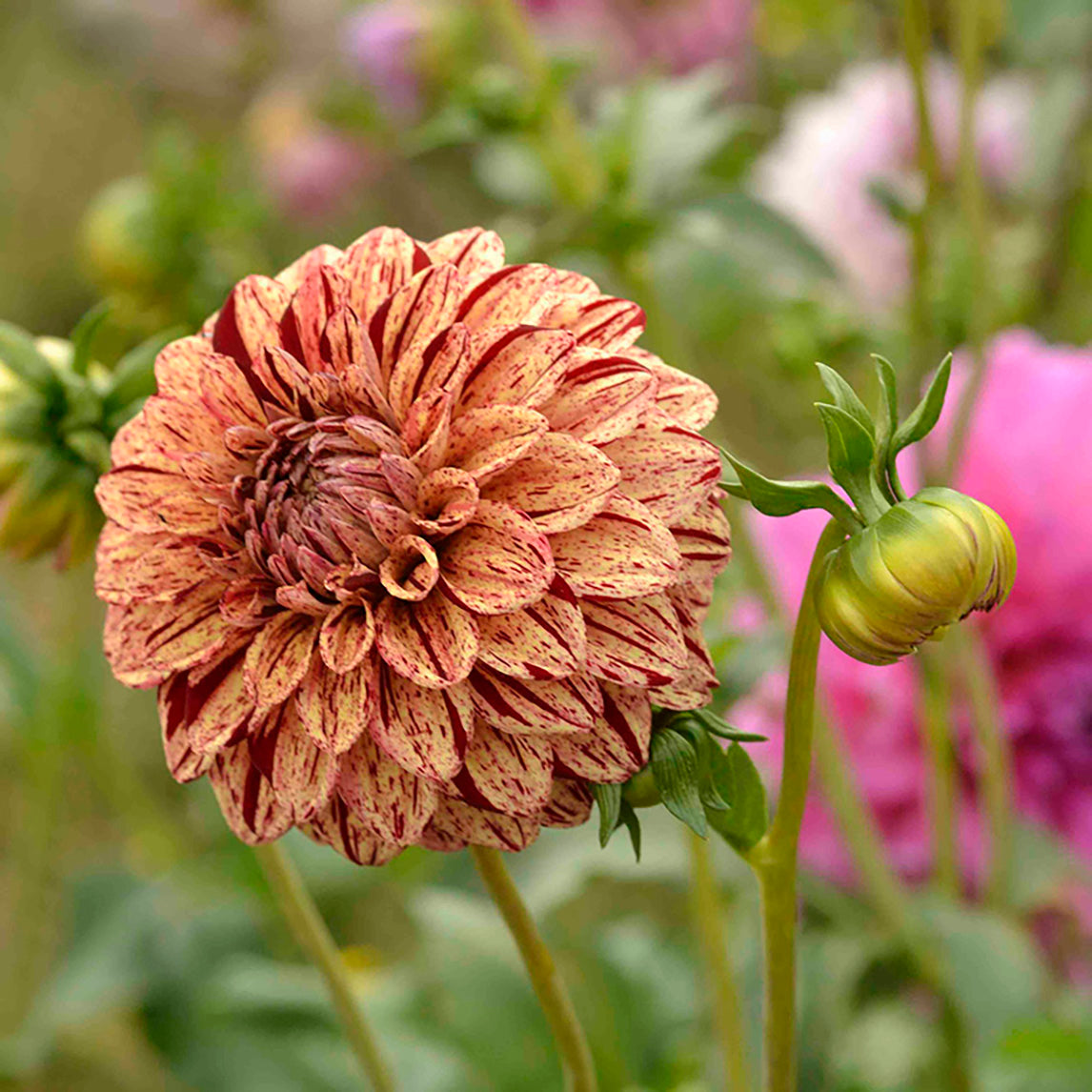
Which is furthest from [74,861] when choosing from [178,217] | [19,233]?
[19,233]

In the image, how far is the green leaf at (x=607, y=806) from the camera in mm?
236

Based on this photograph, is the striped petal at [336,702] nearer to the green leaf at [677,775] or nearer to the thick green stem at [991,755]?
Result: the green leaf at [677,775]

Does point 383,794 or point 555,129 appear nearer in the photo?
point 383,794

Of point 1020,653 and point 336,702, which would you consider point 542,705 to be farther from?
point 1020,653

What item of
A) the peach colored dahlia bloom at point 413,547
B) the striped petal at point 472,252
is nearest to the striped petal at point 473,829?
the peach colored dahlia bloom at point 413,547

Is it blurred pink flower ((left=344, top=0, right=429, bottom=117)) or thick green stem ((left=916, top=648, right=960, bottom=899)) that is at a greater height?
blurred pink flower ((left=344, top=0, right=429, bottom=117))

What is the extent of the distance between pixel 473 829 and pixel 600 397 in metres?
0.08

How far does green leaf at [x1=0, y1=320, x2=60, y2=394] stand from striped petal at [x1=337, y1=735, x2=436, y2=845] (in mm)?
139

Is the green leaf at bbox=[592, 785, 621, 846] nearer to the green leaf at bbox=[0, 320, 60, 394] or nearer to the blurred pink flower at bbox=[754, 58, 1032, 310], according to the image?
the green leaf at bbox=[0, 320, 60, 394]

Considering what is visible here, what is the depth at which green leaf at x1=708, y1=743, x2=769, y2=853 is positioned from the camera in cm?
26

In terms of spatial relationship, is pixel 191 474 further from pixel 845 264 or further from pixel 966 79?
pixel 845 264

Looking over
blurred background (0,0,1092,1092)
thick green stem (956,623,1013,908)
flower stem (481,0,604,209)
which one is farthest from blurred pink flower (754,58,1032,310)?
thick green stem (956,623,1013,908)

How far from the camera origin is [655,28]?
35.6 inches

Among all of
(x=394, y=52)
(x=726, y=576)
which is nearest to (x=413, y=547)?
(x=726, y=576)
